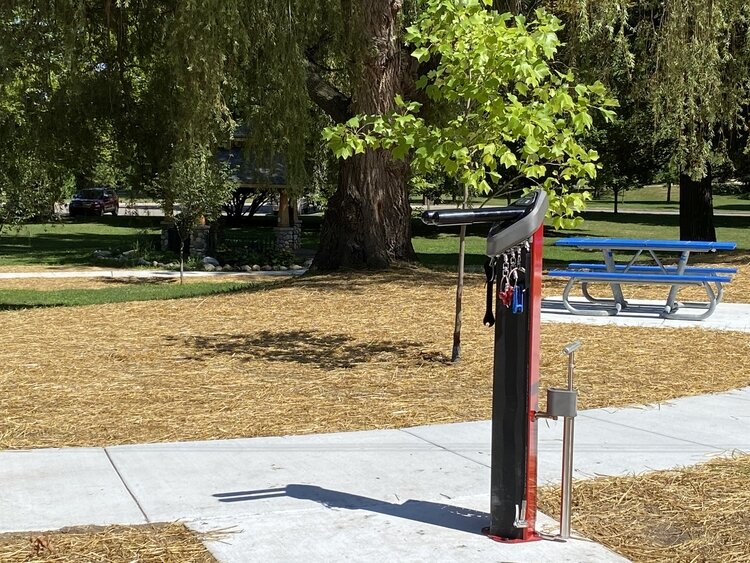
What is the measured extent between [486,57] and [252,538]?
4581 mm

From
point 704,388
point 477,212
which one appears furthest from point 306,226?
point 477,212

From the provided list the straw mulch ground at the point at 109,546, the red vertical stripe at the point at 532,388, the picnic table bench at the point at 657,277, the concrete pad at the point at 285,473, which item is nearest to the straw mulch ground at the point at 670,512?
the red vertical stripe at the point at 532,388

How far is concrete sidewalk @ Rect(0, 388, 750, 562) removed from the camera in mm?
4672

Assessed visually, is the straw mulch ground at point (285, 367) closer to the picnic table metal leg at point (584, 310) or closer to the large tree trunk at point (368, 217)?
the picnic table metal leg at point (584, 310)

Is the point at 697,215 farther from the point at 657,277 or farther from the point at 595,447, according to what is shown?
the point at 595,447

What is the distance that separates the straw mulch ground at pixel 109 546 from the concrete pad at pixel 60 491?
0.13 meters

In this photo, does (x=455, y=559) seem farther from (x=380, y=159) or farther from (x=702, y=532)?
(x=380, y=159)

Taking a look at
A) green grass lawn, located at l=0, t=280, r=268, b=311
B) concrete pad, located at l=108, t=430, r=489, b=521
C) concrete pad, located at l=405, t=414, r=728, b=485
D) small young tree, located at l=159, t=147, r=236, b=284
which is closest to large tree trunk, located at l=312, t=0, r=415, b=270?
green grass lawn, located at l=0, t=280, r=268, b=311

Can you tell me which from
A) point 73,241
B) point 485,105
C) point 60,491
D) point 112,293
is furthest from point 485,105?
point 73,241

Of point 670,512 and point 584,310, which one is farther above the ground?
point 584,310

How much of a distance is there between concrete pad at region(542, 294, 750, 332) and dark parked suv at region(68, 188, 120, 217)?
47.0 m

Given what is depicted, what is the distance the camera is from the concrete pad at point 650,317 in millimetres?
12148

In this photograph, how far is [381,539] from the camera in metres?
4.71

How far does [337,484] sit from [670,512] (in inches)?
68.6
